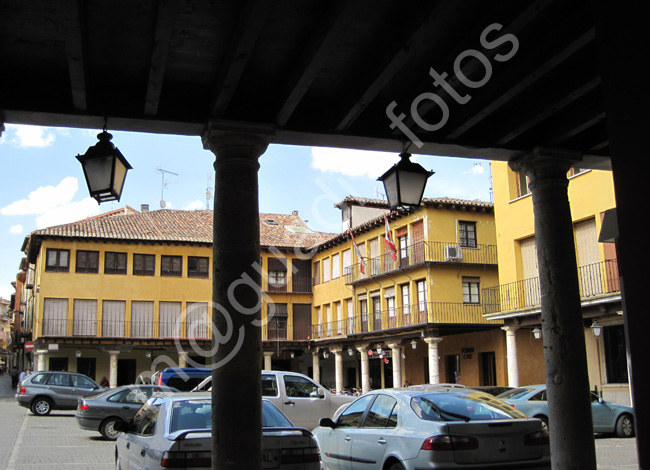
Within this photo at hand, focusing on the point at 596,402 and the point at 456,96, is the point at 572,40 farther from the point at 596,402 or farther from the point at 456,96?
the point at 596,402

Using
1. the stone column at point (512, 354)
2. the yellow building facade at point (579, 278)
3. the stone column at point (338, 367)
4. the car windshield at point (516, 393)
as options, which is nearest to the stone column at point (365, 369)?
the stone column at point (338, 367)

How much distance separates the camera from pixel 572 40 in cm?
466

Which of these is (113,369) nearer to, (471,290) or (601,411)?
(471,290)

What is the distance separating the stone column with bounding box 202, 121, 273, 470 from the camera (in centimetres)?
508

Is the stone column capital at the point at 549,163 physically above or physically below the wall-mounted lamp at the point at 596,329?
above

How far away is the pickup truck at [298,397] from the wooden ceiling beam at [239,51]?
988 centimetres

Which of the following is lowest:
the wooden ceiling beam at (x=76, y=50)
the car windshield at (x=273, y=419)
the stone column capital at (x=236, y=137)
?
the car windshield at (x=273, y=419)

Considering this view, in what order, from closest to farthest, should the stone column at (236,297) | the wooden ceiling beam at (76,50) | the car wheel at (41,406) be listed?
the wooden ceiling beam at (76,50) → the stone column at (236,297) → the car wheel at (41,406)

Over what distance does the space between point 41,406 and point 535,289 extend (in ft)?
60.5

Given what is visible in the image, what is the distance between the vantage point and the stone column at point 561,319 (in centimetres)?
592

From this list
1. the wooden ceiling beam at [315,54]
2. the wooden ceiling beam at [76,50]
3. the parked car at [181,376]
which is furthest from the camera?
the parked car at [181,376]

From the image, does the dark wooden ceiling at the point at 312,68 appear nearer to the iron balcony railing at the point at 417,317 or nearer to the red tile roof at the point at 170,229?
the iron balcony railing at the point at 417,317

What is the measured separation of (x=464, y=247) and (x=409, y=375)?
27.2 feet

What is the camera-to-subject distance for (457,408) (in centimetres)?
764
